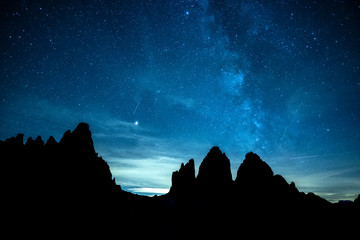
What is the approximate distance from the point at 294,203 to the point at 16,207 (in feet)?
235

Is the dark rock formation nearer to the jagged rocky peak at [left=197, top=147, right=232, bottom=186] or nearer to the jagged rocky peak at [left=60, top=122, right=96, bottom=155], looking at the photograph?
the jagged rocky peak at [left=197, top=147, right=232, bottom=186]

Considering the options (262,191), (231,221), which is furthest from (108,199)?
(262,191)

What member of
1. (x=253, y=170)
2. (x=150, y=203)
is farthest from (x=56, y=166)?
(x=253, y=170)

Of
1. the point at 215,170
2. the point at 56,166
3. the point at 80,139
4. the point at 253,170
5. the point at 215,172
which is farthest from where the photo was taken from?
the point at 215,170

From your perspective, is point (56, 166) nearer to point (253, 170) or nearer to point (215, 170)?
point (215, 170)

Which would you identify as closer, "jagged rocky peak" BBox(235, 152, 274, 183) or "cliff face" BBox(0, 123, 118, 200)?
"cliff face" BBox(0, 123, 118, 200)

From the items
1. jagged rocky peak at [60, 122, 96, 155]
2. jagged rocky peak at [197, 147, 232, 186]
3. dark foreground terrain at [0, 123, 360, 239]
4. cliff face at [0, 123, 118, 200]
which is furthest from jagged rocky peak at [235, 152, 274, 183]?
jagged rocky peak at [60, 122, 96, 155]

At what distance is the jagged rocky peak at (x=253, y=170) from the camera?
54469 millimetres

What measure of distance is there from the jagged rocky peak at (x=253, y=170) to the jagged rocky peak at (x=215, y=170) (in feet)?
13.7

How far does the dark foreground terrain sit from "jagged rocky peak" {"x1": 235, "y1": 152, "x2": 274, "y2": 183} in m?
0.31

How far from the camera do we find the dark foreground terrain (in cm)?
3606

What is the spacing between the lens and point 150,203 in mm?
55625

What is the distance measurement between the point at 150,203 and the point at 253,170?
119ft

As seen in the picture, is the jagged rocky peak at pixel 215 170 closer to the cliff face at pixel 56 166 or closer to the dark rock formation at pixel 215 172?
the dark rock formation at pixel 215 172
